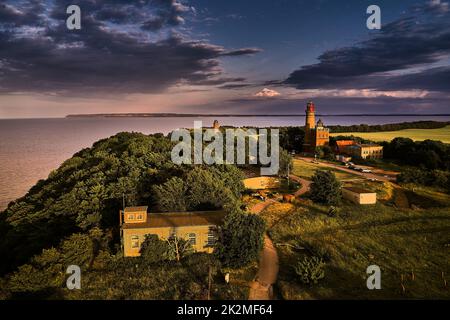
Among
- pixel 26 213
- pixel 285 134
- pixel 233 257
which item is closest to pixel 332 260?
pixel 233 257

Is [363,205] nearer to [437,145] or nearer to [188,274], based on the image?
[188,274]

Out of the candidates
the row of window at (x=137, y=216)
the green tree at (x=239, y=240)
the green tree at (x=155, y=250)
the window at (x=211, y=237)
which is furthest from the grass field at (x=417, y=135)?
the green tree at (x=155, y=250)

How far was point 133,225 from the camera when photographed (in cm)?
3109

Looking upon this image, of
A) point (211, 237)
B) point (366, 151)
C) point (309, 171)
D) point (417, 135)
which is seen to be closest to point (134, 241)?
point (211, 237)

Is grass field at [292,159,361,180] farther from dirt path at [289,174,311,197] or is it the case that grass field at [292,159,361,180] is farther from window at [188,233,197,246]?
window at [188,233,197,246]

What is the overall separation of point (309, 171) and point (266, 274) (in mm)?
40328

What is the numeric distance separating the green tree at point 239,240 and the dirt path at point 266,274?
1264mm

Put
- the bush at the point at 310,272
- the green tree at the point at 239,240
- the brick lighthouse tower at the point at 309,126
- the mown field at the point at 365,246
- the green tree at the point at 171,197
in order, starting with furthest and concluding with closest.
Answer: the brick lighthouse tower at the point at 309,126 → the green tree at the point at 171,197 → the green tree at the point at 239,240 → the bush at the point at 310,272 → the mown field at the point at 365,246

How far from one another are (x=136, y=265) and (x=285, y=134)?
77.7m

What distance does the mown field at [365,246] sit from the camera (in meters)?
25.5

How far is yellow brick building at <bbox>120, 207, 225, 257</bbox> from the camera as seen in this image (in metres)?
30.5

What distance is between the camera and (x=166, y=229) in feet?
101

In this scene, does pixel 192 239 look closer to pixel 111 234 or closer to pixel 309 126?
pixel 111 234

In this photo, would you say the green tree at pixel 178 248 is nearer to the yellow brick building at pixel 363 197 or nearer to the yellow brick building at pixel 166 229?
the yellow brick building at pixel 166 229
